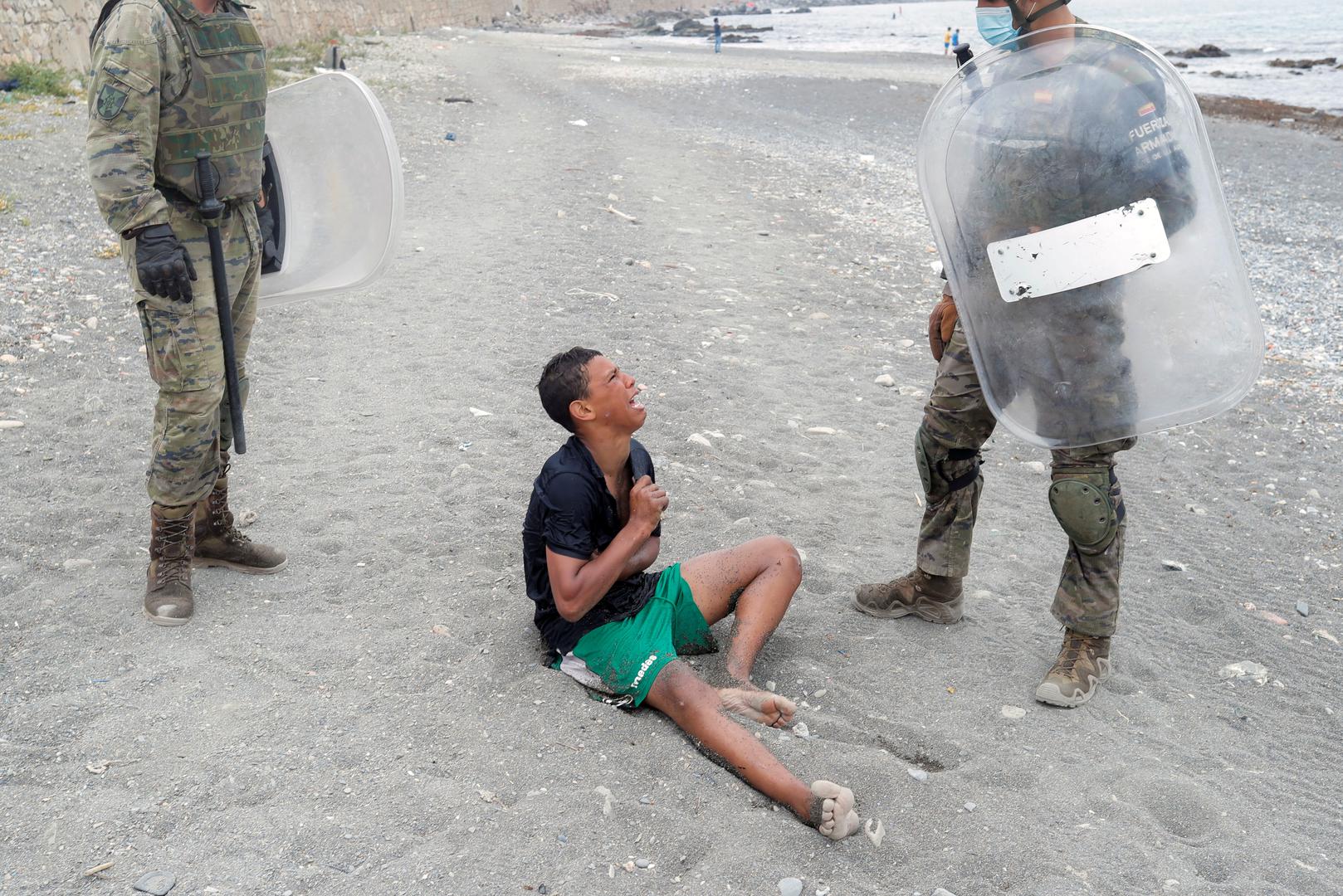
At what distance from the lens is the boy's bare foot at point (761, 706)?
9.48 ft

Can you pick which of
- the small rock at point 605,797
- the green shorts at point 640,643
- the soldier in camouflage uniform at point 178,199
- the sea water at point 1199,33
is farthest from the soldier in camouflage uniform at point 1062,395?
the sea water at point 1199,33

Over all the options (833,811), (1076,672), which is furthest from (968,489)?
(833,811)

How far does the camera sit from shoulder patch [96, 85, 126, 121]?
2896mm

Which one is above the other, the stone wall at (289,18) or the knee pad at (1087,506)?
the stone wall at (289,18)

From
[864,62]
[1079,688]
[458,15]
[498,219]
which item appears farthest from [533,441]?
[458,15]

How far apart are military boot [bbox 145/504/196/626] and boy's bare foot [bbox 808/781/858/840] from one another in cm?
196

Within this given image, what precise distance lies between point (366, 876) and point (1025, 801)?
1.61 metres

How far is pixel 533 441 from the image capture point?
482 cm

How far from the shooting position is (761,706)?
2.91 m

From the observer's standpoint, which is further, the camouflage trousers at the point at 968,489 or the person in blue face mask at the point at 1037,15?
the camouflage trousers at the point at 968,489

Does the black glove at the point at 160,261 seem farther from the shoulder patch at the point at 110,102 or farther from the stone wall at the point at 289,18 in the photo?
the stone wall at the point at 289,18

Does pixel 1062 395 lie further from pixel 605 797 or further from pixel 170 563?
pixel 170 563

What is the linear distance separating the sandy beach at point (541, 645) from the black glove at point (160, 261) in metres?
1.02

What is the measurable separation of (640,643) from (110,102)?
2029mm
